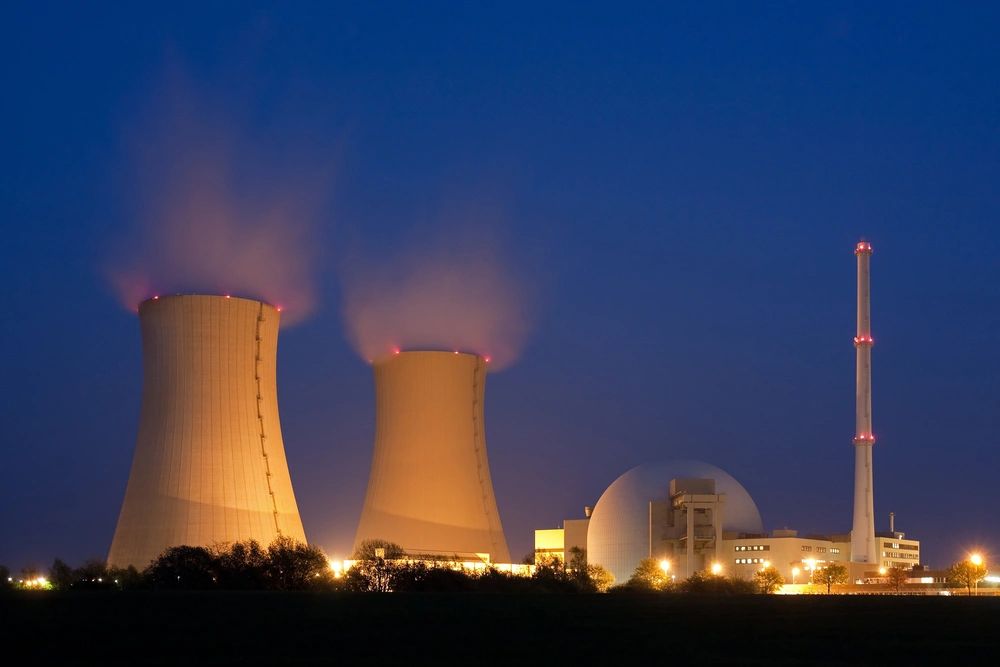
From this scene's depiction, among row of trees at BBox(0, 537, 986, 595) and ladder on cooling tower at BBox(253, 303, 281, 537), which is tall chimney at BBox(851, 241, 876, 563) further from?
ladder on cooling tower at BBox(253, 303, 281, 537)

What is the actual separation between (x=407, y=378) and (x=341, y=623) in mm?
28326

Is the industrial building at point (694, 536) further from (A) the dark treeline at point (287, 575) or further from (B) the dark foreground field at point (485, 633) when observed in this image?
(B) the dark foreground field at point (485, 633)

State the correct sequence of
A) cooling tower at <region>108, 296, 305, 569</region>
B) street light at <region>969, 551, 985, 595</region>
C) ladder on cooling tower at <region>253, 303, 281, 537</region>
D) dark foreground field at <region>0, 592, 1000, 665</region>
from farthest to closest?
street light at <region>969, 551, 985, 595</region>, ladder on cooling tower at <region>253, 303, 281, 537</region>, cooling tower at <region>108, 296, 305, 569</region>, dark foreground field at <region>0, 592, 1000, 665</region>

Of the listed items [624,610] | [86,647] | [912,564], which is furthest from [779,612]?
[912,564]

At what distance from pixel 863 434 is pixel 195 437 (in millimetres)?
33935

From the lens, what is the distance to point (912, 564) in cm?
6284

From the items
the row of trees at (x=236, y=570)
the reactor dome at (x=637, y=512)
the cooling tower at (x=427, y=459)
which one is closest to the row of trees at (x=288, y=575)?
the row of trees at (x=236, y=570)

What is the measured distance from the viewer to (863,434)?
5675 cm

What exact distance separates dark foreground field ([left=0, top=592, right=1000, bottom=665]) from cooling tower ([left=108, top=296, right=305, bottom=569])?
1569cm

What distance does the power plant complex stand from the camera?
33.8 meters

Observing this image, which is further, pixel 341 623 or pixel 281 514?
pixel 281 514

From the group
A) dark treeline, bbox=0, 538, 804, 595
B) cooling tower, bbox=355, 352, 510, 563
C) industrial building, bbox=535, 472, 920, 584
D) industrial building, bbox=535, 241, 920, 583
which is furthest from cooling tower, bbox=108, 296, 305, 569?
industrial building, bbox=535, 241, 920, 583

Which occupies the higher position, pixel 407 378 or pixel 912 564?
pixel 407 378

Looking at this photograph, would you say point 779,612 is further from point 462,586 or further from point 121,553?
point 121,553
